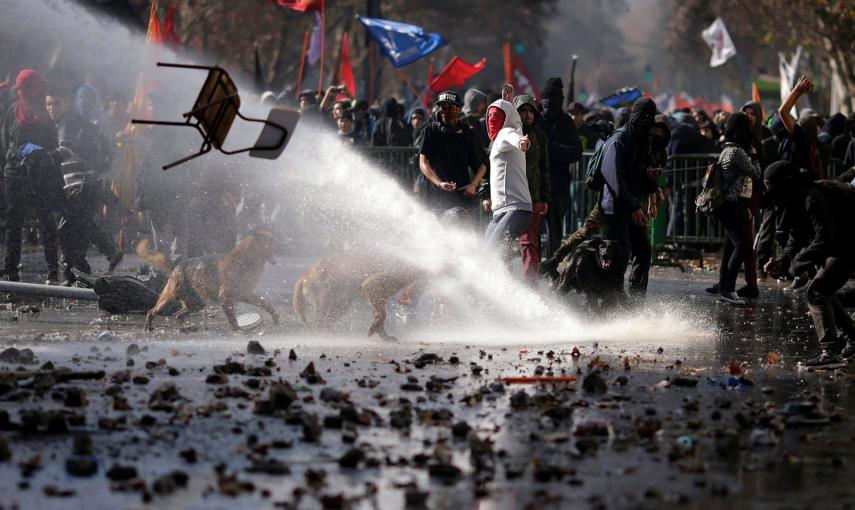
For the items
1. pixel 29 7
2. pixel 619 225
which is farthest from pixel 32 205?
pixel 619 225

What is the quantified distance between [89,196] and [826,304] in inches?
335

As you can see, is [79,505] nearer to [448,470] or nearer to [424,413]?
[448,470]

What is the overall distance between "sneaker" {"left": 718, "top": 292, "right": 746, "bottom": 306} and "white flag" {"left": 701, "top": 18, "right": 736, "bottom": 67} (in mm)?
17902

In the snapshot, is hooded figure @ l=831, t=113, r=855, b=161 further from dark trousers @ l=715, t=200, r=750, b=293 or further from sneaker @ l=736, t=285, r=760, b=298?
dark trousers @ l=715, t=200, r=750, b=293

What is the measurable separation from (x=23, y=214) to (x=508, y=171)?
5968 mm

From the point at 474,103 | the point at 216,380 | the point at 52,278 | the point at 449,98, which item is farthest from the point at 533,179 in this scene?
the point at 216,380

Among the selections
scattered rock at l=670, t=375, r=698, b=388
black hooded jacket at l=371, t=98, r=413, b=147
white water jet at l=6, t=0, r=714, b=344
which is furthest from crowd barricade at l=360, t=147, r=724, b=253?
scattered rock at l=670, t=375, r=698, b=388

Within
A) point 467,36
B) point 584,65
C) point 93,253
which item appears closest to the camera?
point 93,253

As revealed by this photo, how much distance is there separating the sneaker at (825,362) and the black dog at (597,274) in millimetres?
2546

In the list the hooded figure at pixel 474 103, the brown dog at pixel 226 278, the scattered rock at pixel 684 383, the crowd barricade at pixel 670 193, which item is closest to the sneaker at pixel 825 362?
the scattered rock at pixel 684 383

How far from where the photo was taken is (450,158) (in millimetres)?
13445

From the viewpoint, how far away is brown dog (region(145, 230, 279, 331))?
11641 mm

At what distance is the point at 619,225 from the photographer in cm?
1256

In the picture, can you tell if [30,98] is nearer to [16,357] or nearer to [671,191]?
[16,357]
